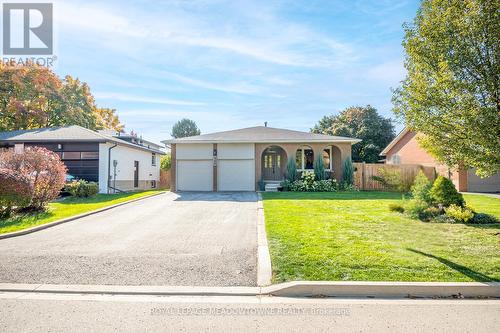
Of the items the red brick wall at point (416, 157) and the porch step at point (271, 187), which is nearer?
the porch step at point (271, 187)

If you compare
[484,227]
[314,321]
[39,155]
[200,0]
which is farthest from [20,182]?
[484,227]

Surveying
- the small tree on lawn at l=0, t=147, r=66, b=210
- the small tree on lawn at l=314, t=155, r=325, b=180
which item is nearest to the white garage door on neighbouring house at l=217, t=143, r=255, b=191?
the small tree on lawn at l=314, t=155, r=325, b=180

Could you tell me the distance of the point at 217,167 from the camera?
68.4ft

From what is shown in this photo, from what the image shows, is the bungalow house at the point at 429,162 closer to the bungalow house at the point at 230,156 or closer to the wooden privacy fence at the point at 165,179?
the bungalow house at the point at 230,156

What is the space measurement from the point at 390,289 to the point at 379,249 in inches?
71.3

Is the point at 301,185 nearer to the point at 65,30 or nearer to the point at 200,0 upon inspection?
the point at 200,0

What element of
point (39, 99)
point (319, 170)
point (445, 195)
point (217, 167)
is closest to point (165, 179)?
point (217, 167)

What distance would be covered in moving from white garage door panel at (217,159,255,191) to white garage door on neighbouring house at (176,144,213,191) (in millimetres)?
716

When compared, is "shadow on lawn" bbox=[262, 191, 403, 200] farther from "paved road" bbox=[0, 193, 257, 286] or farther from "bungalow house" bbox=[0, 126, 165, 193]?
"bungalow house" bbox=[0, 126, 165, 193]

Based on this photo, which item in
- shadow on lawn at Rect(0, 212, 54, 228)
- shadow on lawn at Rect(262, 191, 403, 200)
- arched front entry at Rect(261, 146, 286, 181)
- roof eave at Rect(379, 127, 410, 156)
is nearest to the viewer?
shadow on lawn at Rect(0, 212, 54, 228)

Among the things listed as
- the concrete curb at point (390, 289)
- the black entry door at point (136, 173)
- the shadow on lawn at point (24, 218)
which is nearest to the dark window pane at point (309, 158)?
the black entry door at point (136, 173)

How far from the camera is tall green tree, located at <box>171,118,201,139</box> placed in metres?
53.3

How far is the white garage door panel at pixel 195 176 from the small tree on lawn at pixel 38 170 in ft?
30.0

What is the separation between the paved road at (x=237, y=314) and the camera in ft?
11.8
